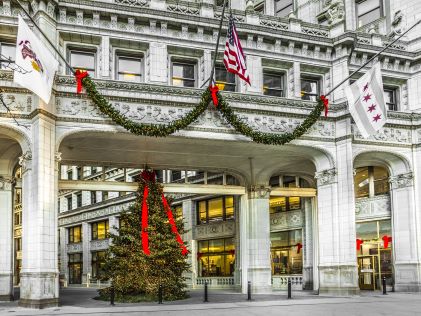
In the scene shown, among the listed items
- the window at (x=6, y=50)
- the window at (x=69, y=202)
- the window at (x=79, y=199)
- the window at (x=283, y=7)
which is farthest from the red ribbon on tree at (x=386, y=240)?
the window at (x=69, y=202)

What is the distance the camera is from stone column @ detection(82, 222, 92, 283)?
57.4 meters

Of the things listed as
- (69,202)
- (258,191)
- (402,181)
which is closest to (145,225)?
(258,191)

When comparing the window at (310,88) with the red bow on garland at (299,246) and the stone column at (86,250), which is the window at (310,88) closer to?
the red bow on garland at (299,246)

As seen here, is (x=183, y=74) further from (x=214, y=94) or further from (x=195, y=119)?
(x=195, y=119)

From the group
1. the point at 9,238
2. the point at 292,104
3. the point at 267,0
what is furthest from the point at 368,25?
the point at 9,238

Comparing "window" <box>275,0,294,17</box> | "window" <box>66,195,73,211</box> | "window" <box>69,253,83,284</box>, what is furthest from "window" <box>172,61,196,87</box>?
"window" <box>66,195,73,211</box>

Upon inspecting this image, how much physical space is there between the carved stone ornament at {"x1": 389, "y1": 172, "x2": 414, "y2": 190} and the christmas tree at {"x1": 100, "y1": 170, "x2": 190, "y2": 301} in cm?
1287

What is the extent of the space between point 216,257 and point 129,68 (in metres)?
20.0

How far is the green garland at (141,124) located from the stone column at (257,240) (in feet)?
30.2

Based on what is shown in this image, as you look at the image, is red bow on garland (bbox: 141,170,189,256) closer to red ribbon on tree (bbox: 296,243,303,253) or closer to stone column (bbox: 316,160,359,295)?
stone column (bbox: 316,160,359,295)

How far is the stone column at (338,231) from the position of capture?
28.0 metres

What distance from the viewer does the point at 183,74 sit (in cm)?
2841

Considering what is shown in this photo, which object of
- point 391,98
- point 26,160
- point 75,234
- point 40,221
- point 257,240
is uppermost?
point 391,98

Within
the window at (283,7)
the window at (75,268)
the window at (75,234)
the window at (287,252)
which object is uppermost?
the window at (283,7)
